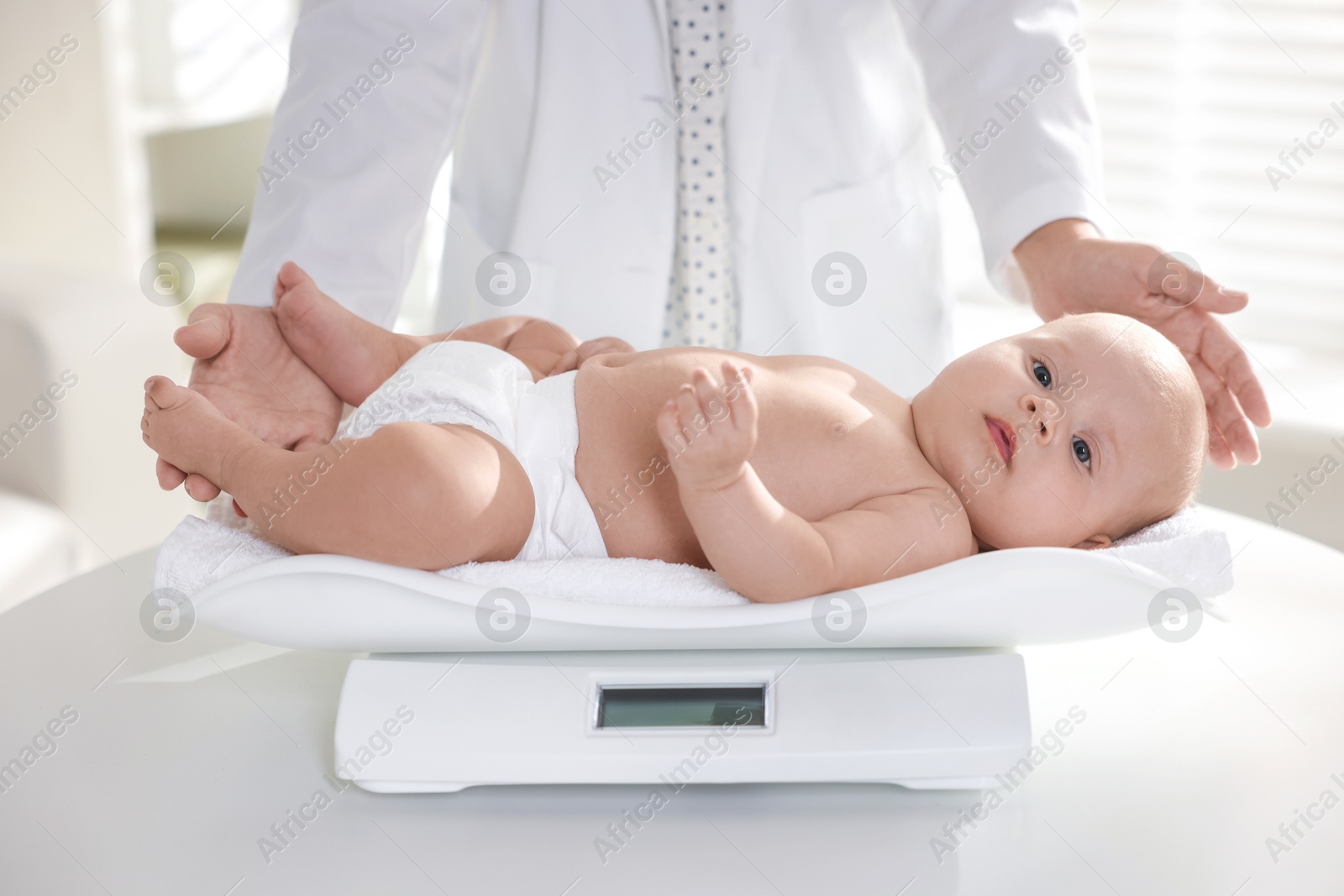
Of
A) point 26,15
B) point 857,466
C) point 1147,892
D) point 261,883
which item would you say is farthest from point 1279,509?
point 26,15

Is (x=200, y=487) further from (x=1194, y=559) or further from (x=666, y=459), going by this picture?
(x=1194, y=559)

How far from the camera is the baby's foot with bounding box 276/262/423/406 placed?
104 centimetres

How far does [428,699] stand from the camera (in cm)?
72

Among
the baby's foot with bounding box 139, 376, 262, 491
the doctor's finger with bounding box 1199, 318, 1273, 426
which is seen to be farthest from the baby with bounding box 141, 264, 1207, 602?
the doctor's finger with bounding box 1199, 318, 1273, 426

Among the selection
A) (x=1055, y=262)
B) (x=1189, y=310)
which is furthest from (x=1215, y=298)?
(x=1055, y=262)

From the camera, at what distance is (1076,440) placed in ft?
3.20

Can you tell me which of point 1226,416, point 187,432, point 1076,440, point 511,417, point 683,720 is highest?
point 187,432

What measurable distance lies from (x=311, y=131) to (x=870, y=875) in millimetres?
939

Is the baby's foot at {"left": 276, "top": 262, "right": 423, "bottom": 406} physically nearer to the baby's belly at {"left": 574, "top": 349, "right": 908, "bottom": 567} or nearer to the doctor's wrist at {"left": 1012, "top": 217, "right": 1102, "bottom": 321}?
the baby's belly at {"left": 574, "top": 349, "right": 908, "bottom": 567}

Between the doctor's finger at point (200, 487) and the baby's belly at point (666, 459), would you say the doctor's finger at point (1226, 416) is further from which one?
the doctor's finger at point (200, 487)

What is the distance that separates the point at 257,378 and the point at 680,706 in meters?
0.56

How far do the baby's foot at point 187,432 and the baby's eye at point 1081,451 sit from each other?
0.71 metres

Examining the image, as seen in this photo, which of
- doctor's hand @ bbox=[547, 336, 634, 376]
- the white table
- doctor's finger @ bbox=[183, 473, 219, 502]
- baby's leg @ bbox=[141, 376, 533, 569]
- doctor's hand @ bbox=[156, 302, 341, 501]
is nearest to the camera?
the white table

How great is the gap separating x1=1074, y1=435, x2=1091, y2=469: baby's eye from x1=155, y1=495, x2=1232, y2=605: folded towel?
0.13 meters
